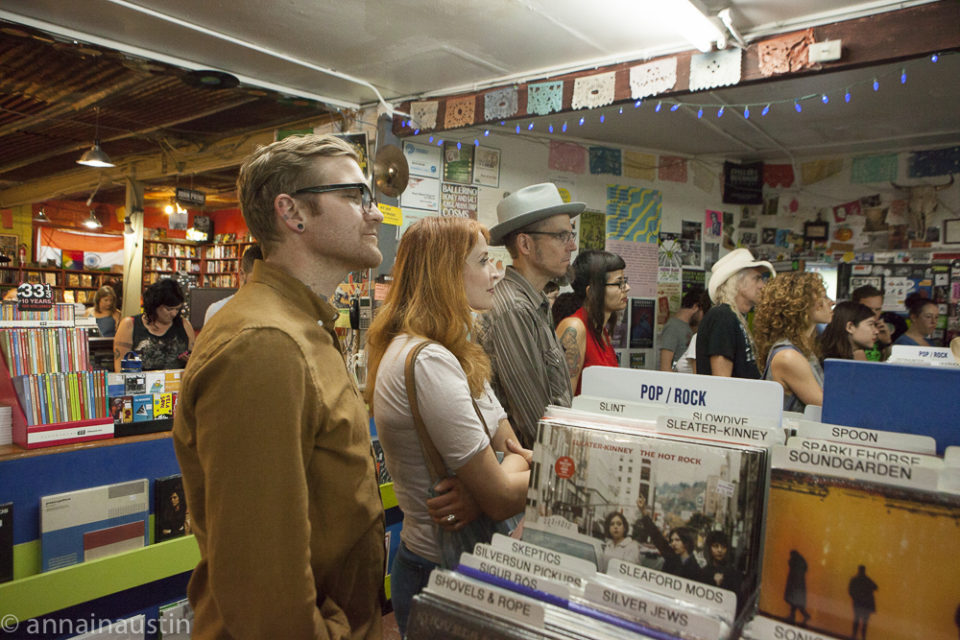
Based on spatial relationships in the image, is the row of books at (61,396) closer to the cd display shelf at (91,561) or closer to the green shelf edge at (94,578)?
the cd display shelf at (91,561)

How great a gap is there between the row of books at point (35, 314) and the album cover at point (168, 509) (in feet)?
2.49

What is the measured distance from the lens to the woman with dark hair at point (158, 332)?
14.0 feet

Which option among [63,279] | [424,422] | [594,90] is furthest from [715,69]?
[63,279]

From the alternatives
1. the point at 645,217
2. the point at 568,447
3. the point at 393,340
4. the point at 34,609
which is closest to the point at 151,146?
the point at 645,217

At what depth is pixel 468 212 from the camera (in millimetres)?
4832

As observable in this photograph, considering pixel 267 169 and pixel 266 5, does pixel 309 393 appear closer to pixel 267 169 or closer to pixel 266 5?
pixel 267 169

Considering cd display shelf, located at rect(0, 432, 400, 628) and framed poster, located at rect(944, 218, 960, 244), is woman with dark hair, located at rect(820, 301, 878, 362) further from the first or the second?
cd display shelf, located at rect(0, 432, 400, 628)

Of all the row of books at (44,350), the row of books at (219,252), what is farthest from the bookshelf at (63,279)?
the row of books at (44,350)

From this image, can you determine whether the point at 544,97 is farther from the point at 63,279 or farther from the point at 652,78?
the point at 63,279

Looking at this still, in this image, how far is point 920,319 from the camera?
4977 millimetres

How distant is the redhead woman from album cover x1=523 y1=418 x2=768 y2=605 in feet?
1.67

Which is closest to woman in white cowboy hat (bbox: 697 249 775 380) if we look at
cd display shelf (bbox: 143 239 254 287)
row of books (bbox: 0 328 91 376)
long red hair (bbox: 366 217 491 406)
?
long red hair (bbox: 366 217 491 406)

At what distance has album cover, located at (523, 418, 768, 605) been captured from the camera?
0.77 meters

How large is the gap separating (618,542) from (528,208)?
1.70 m
